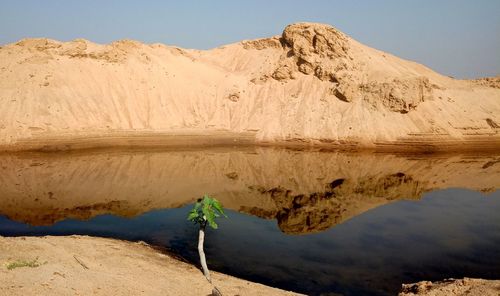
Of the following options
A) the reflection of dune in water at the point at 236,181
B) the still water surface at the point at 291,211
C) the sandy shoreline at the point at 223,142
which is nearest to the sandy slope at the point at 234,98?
the sandy shoreline at the point at 223,142

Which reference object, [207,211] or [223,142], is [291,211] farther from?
[223,142]

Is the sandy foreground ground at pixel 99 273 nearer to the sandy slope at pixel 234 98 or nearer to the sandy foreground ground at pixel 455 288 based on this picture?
the sandy foreground ground at pixel 455 288

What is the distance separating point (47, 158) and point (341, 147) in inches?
883

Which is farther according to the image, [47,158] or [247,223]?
[47,158]

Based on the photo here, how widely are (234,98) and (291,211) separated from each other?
975 inches

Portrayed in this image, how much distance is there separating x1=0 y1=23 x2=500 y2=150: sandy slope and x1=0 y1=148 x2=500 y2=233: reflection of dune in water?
12.0 feet

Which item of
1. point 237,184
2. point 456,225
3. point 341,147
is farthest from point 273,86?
Answer: point 456,225

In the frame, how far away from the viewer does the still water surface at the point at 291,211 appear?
11.7 meters

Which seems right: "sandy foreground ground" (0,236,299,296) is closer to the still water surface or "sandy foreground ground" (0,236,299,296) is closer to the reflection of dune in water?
the still water surface

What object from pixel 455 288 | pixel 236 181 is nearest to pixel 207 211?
pixel 455 288

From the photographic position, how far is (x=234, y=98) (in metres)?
40.4

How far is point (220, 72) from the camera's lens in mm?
44438

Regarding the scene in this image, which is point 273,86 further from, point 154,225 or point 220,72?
point 154,225

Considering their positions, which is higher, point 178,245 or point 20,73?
point 20,73
